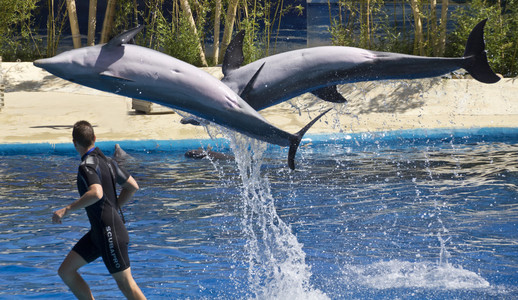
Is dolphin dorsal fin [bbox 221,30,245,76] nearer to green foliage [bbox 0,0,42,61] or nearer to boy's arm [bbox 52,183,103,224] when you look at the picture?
boy's arm [bbox 52,183,103,224]

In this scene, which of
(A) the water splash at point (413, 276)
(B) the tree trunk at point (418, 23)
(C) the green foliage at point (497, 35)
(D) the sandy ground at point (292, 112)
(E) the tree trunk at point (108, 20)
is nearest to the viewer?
(A) the water splash at point (413, 276)

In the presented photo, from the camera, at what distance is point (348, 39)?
1794cm

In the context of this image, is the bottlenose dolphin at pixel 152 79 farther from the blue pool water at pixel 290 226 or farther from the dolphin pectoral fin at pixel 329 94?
the blue pool water at pixel 290 226

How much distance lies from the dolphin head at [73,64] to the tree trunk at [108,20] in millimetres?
15782

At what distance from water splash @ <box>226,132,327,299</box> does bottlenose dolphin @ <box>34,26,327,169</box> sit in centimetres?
84

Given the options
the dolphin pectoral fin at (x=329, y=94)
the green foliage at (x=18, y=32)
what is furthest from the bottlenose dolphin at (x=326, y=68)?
the green foliage at (x=18, y=32)

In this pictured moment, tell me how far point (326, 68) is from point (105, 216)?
158cm

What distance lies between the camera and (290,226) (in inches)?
279

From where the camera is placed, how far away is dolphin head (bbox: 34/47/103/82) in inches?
136

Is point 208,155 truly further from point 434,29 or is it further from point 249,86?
point 434,29

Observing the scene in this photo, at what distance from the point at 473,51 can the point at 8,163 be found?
8.40 meters

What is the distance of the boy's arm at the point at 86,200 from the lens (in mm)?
3760

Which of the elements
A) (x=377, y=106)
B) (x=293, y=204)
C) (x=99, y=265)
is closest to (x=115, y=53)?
(x=99, y=265)

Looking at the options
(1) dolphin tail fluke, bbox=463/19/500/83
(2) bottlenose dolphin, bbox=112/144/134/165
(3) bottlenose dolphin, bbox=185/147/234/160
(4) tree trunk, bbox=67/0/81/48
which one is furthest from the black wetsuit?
(4) tree trunk, bbox=67/0/81/48
